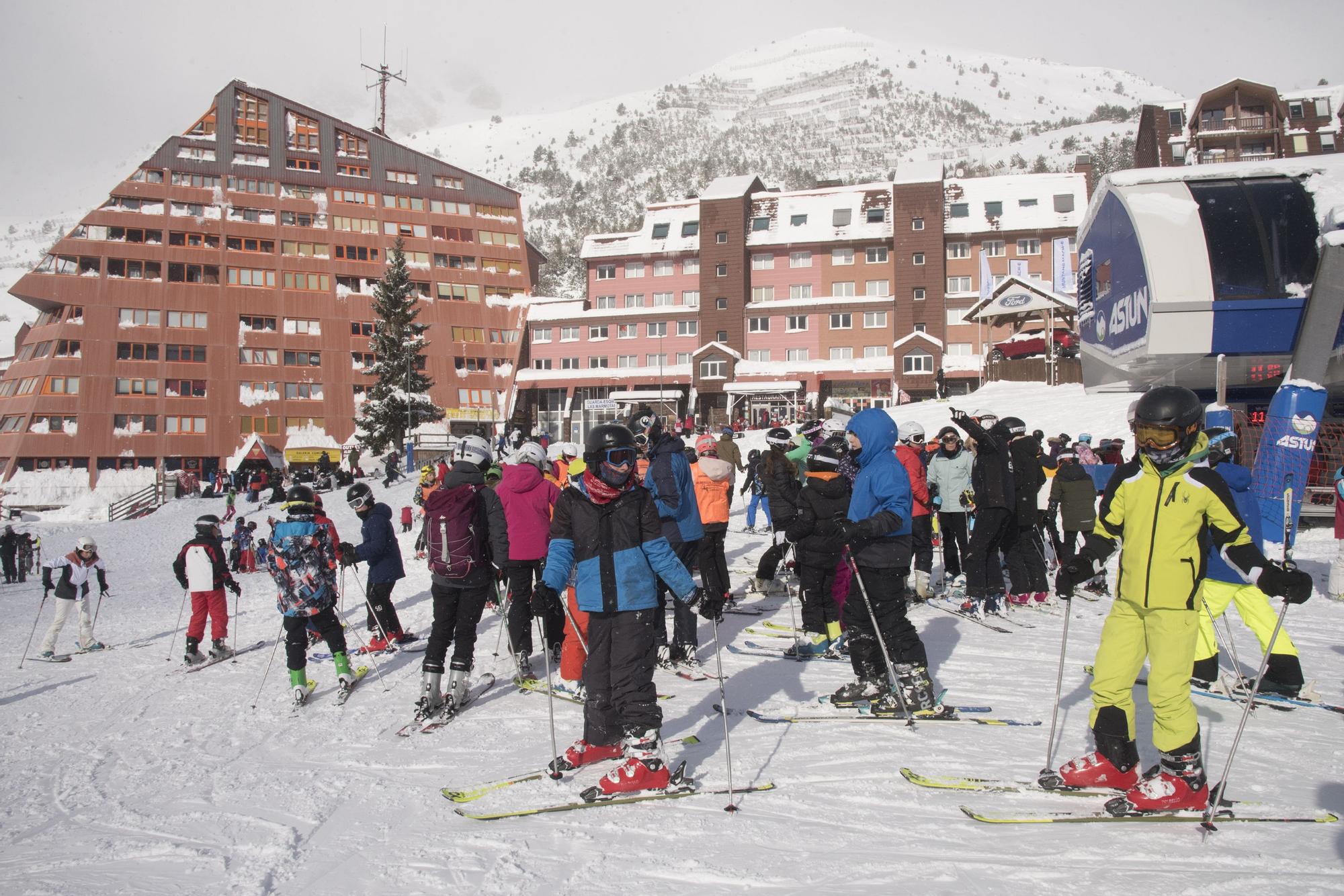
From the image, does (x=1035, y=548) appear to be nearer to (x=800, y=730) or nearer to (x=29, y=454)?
(x=800, y=730)

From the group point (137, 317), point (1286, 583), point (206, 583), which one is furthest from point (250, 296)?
point (1286, 583)

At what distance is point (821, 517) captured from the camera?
6.45 meters

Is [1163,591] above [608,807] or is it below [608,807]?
above

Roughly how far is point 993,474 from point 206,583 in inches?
308

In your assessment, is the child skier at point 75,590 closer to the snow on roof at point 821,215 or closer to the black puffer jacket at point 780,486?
the black puffer jacket at point 780,486

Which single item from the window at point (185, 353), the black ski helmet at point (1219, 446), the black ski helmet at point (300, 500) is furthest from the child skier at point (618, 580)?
the window at point (185, 353)

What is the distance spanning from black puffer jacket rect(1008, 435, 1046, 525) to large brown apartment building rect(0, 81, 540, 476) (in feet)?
136

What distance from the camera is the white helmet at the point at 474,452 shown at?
20.1ft

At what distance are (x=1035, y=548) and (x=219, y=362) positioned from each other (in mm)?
48387

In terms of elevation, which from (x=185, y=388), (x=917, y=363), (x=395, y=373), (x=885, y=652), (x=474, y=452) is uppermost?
(x=917, y=363)

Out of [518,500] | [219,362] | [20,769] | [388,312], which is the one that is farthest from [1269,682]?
[219,362]

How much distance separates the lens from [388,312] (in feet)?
131

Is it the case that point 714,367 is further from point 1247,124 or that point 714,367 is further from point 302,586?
point 302,586

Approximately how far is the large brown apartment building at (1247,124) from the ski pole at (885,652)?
5088 cm
